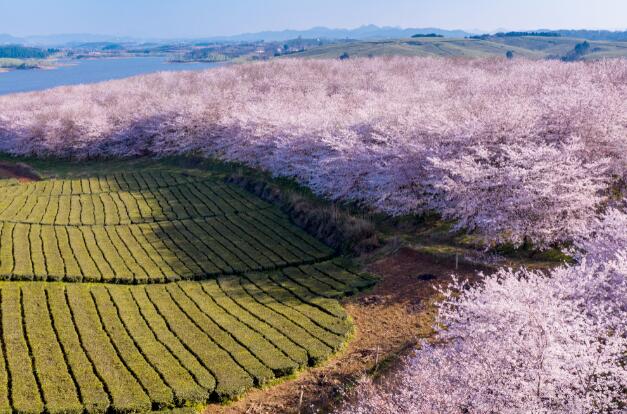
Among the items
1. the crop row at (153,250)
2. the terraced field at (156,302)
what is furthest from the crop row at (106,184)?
the crop row at (153,250)

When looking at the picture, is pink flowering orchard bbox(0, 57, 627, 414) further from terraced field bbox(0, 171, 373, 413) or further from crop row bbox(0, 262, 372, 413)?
terraced field bbox(0, 171, 373, 413)

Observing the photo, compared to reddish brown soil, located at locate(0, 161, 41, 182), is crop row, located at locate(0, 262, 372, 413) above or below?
above

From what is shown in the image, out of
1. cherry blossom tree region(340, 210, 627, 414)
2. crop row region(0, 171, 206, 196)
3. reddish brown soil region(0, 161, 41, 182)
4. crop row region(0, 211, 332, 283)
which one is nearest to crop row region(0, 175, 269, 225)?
crop row region(0, 171, 206, 196)

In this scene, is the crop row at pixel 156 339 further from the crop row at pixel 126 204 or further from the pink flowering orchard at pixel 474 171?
the crop row at pixel 126 204

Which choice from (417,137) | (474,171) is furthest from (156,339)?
(417,137)

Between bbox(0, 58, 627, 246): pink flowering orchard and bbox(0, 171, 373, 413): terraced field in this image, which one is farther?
bbox(0, 58, 627, 246): pink flowering orchard

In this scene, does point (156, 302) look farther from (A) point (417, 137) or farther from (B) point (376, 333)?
(A) point (417, 137)
